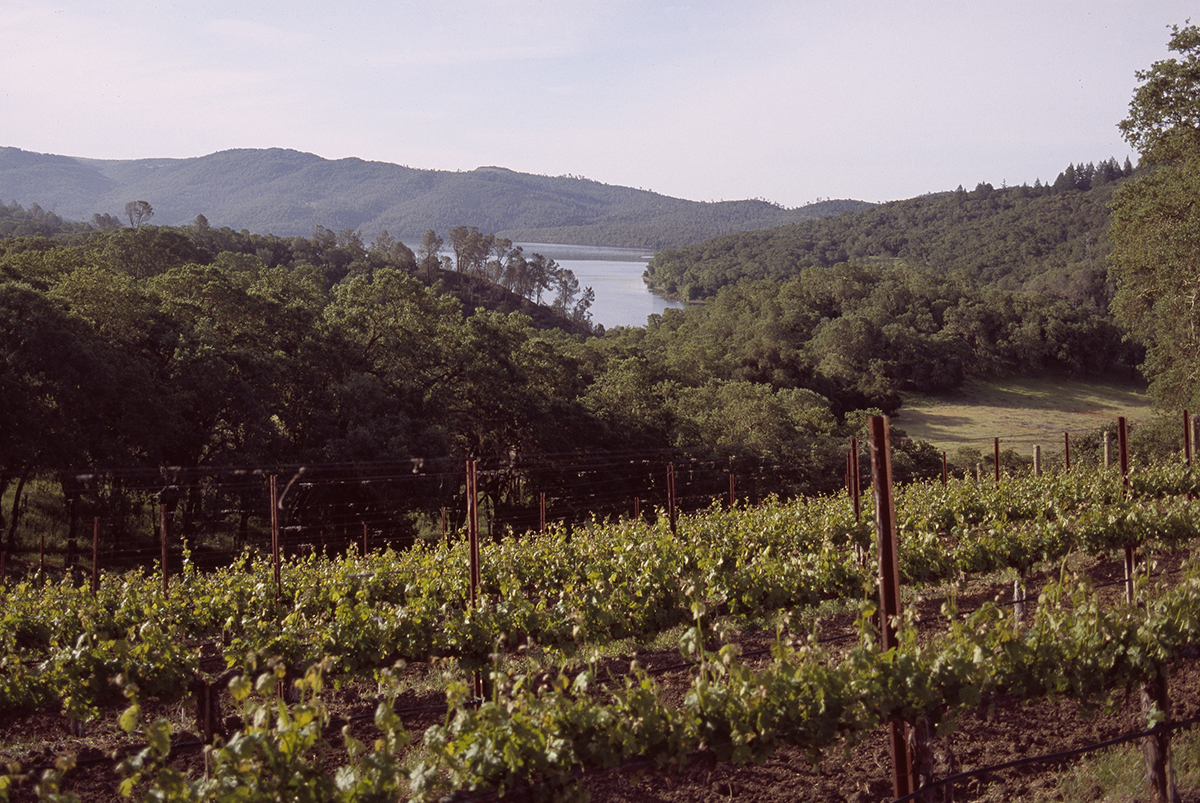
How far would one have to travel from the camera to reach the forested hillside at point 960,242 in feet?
311

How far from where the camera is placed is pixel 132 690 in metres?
3.46

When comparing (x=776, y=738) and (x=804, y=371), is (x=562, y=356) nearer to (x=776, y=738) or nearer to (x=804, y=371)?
(x=804, y=371)

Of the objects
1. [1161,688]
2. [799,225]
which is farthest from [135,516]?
[799,225]

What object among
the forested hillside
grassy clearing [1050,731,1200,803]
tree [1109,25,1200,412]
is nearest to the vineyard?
grassy clearing [1050,731,1200,803]

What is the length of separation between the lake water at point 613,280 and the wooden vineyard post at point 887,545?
78.3 metres

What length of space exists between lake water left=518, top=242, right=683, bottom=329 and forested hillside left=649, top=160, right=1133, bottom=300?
4.72m

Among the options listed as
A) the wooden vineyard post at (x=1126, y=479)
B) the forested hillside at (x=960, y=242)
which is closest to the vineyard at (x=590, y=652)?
the wooden vineyard post at (x=1126, y=479)

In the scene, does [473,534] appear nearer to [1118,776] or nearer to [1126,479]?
[1118,776]

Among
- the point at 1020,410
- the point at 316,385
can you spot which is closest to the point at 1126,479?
the point at 316,385

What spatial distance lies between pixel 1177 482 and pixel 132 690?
15.0 metres

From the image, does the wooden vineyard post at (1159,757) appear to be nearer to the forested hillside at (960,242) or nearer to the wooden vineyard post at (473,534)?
the wooden vineyard post at (473,534)

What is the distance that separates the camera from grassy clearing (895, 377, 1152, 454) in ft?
163

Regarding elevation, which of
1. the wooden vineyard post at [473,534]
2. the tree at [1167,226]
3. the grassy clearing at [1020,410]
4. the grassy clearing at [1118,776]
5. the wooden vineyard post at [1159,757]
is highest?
the tree at [1167,226]

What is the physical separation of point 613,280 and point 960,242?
5932cm
